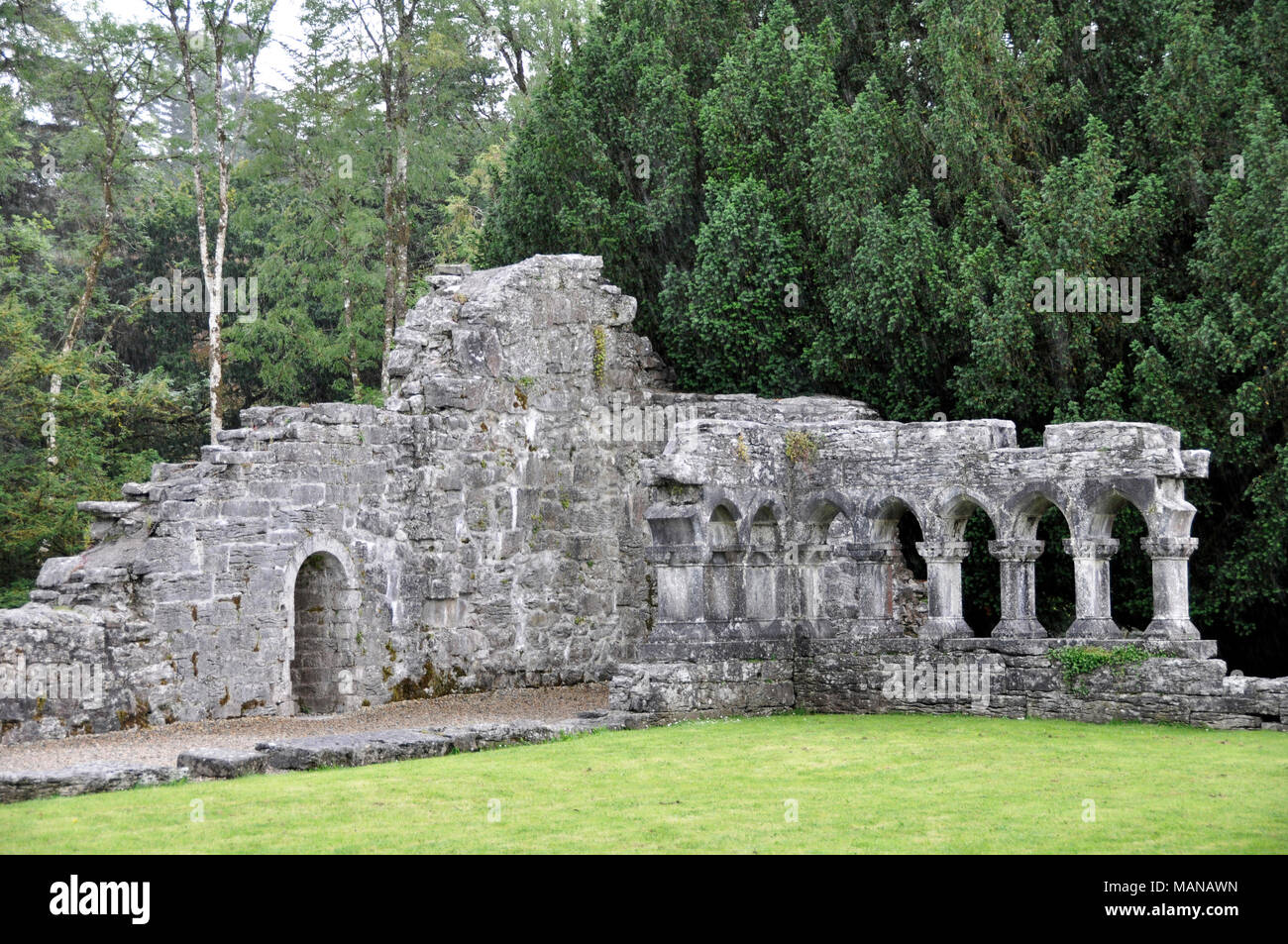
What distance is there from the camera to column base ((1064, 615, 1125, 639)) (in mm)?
16438

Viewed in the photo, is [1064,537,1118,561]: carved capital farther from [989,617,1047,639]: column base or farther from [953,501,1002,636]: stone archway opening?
[953,501,1002,636]: stone archway opening

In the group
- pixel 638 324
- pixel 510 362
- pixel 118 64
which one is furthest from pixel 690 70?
pixel 118 64

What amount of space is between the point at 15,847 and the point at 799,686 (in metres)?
10.1

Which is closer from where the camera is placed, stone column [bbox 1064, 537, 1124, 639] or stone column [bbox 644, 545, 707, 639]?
stone column [bbox 1064, 537, 1124, 639]

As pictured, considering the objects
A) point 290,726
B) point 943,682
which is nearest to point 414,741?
point 290,726

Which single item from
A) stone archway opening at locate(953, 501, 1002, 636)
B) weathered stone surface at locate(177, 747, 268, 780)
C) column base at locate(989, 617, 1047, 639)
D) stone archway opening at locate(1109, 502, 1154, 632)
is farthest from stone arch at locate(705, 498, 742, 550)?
weathered stone surface at locate(177, 747, 268, 780)

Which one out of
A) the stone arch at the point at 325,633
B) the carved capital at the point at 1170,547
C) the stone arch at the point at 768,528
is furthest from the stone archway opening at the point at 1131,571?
the stone arch at the point at 325,633

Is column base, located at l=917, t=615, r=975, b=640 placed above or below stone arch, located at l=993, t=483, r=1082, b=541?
below

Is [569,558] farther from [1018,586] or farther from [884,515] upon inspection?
[1018,586]

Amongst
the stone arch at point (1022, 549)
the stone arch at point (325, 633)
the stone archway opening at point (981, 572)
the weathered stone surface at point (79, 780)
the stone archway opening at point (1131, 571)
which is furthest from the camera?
the stone archway opening at point (981, 572)

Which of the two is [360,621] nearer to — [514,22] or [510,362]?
[510,362]

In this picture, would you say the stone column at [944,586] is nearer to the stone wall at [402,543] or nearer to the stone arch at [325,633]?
the stone wall at [402,543]

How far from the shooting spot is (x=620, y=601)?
21.0m

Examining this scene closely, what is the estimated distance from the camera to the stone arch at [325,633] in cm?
1764
